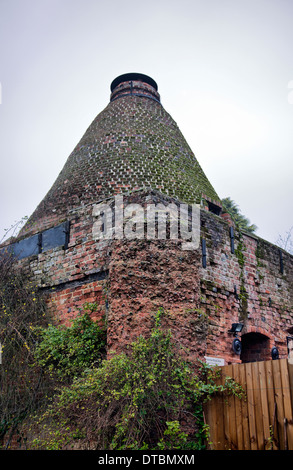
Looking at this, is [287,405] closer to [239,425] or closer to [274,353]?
[239,425]

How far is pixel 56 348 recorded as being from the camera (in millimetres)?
6531

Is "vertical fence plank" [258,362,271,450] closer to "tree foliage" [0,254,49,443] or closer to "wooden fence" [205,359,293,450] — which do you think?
"wooden fence" [205,359,293,450]

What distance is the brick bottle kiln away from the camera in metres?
6.02

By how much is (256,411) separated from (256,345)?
12.2 ft

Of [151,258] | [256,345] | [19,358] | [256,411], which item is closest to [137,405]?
[256,411]

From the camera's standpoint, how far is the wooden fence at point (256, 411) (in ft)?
14.8

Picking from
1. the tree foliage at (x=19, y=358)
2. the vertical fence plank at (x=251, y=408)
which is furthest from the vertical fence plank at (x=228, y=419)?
the tree foliage at (x=19, y=358)

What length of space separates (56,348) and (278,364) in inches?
138

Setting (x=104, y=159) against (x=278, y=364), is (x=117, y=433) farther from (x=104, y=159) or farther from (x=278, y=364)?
(x=104, y=159)

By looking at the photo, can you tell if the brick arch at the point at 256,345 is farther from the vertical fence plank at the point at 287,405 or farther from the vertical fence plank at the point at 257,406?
the vertical fence plank at the point at 287,405

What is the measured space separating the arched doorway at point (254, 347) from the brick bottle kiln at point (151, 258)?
21 mm

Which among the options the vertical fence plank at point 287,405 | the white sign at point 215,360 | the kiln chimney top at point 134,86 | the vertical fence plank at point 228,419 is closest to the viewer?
the vertical fence plank at point 287,405

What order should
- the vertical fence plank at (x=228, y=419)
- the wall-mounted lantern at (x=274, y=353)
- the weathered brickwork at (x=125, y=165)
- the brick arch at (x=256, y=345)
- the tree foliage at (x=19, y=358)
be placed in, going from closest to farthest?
the vertical fence plank at (x=228, y=419) < the tree foliage at (x=19, y=358) < the wall-mounted lantern at (x=274, y=353) < the brick arch at (x=256, y=345) < the weathered brickwork at (x=125, y=165)
